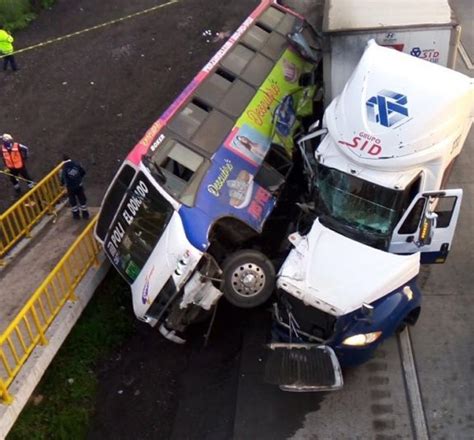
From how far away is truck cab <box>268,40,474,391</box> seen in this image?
315 inches

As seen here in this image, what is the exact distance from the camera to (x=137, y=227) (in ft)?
29.1

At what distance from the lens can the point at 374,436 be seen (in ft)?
26.1

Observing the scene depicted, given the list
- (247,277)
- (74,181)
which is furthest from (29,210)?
(247,277)

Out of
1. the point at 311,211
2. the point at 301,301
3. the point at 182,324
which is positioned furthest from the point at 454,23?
the point at 182,324

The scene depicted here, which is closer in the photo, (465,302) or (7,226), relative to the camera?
(465,302)

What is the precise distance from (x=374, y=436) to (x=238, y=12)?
13.3 m

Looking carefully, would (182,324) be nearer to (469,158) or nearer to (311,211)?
(311,211)

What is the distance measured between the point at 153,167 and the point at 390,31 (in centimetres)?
469

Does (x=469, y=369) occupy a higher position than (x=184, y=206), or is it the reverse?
(x=184, y=206)

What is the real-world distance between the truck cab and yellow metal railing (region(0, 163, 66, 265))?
4870 mm

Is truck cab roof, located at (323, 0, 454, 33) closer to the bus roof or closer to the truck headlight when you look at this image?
the bus roof

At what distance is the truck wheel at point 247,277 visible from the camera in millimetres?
8617

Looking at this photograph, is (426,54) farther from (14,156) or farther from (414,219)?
(14,156)

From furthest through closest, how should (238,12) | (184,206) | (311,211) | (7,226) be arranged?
(238,12)
(7,226)
(311,211)
(184,206)
